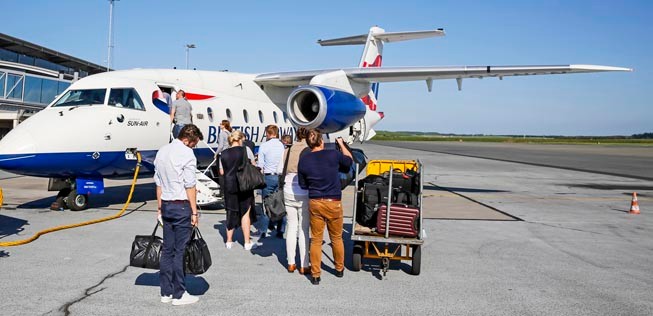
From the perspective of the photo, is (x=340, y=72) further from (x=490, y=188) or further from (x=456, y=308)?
(x=456, y=308)

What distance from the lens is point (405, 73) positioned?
13.8 metres

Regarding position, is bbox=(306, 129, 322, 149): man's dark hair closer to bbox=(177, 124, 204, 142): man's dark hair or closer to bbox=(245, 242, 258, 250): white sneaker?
bbox=(177, 124, 204, 142): man's dark hair

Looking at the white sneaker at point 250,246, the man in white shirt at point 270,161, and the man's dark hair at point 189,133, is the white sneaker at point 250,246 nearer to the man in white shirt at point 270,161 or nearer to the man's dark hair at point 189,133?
the man in white shirt at point 270,161

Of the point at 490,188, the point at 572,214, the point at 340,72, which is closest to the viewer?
the point at 572,214

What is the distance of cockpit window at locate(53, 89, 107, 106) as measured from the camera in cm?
1072

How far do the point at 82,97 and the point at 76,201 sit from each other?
6.92 feet

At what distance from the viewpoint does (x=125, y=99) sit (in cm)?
1104

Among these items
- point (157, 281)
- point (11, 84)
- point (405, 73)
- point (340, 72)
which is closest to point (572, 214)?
point (405, 73)

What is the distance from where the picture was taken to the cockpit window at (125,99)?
35.7 ft

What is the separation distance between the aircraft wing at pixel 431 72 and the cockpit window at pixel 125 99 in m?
4.17

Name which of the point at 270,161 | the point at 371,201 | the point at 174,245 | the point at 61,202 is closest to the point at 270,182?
the point at 270,161

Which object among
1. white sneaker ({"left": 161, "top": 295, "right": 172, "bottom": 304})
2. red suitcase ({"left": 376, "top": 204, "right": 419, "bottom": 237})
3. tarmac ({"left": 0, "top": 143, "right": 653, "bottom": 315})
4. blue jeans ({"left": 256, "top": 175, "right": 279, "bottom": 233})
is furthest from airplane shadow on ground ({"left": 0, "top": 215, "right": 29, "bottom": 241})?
red suitcase ({"left": 376, "top": 204, "right": 419, "bottom": 237})

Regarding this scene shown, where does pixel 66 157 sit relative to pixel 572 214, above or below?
above

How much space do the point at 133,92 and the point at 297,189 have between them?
19.7 ft
